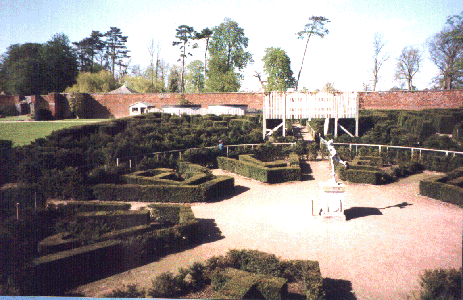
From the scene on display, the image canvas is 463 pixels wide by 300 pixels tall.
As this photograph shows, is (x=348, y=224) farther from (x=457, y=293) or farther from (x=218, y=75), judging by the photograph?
(x=218, y=75)

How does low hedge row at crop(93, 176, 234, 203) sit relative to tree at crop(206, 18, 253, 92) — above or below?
below

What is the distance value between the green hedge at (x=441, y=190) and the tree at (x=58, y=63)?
15620 millimetres

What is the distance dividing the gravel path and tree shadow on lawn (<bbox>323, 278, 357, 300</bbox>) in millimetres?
19

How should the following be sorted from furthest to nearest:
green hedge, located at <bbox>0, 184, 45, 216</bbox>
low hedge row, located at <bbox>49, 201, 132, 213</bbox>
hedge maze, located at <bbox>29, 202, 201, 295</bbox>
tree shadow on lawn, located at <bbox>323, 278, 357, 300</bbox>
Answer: low hedge row, located at <bbox>49, 201, 132, 213</bbox> < green hedge, located at <bbox>0, 184, 45, 216</bbox> < hedge maze, located at <bbox>29, 202, 201, 295</bbox> < tree shadow on lawn, located at <bbox>323, 278, 357, 300</bbox>

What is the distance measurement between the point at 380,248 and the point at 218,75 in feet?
34.9

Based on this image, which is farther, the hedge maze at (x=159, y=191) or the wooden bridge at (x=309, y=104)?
the wooden bridge at (x=309, y=104)

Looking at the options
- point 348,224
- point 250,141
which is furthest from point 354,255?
point 250,141

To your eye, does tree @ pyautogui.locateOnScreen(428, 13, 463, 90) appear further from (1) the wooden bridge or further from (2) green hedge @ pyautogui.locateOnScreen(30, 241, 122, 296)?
(2) green hedge @ pyautogui.locateOnScreen(30, 241, 122, 296)

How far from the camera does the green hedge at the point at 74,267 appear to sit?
6328mm

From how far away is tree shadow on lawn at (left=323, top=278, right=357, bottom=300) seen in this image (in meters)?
6.22

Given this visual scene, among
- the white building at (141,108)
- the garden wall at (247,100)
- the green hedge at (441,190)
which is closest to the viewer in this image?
the green hedge at (441,190)

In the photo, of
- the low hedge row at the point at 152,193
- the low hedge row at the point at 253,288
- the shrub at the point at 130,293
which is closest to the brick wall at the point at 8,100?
the low hedge row at the point at 152,193

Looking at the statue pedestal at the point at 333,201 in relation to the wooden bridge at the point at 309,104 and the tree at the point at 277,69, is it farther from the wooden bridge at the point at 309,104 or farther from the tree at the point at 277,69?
the wooden bridge at the point at 309,104

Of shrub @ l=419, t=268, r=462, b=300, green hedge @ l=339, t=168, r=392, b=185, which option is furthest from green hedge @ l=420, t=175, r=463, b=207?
shrub @ l=419, t=268, r=462, b=300
